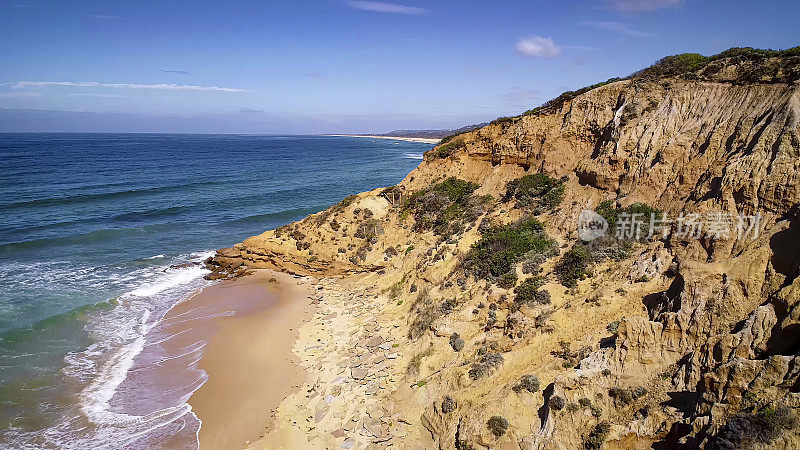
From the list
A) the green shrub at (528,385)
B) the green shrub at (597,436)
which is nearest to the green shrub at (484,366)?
the green shrub at (528,385)

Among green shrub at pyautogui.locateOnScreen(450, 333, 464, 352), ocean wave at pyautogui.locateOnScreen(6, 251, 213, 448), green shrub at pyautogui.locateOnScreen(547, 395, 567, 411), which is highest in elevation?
green shrub at pyautogui.locateOnScreen(547, 395, 567, 411)

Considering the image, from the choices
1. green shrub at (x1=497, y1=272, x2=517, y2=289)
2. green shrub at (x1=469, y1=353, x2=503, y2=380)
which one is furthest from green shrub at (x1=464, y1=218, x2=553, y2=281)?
green shrub at (x1=469, y1=353, x2=503, y2=380)

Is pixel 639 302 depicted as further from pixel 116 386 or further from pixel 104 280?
pixel 104 280

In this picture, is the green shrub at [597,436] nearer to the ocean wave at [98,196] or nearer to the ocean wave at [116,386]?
the ocean wave at [116,386]

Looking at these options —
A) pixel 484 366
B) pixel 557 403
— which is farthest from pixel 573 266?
pixel 557 403

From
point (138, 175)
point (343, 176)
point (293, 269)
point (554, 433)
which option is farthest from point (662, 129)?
point (138, 175)

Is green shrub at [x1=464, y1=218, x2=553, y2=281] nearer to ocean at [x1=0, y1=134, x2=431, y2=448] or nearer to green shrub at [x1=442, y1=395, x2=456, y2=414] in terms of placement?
green shrub at [x1=442, y1=395, x2=456, y2=414]

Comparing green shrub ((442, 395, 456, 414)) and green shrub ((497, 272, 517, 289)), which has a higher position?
green shrub ((497, 272, 517, 289))
